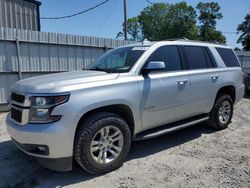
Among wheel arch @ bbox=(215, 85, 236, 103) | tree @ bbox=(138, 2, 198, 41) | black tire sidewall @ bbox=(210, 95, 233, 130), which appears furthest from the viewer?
tree @ bbox=(138, 2, 198, 41)

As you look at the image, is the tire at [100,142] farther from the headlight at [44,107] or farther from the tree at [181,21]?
the tree at [181,21]

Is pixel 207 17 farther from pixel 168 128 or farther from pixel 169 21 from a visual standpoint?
pixel 168 128

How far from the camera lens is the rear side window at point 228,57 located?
20.3 feet

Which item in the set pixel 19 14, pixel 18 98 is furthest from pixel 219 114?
pixel 19 14

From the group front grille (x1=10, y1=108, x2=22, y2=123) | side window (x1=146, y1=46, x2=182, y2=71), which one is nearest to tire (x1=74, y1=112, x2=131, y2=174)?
front grille (x1=10, y1=108, x2=22, y2=123)

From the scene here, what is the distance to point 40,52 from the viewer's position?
9.13 metres

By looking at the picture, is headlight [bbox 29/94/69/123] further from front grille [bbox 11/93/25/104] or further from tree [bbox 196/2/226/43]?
tree [bbox 196/2/226/43]

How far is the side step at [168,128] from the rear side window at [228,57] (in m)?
1.45

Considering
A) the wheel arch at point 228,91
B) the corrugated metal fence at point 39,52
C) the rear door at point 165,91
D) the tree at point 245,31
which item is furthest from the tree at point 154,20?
the rear door at point 165,91

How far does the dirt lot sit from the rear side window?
1730 millimetres

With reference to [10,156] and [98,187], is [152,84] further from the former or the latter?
[10,156]

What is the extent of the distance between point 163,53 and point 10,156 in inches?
126

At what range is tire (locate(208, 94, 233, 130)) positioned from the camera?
19.4 ft

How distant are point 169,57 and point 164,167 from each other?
6.39ft
